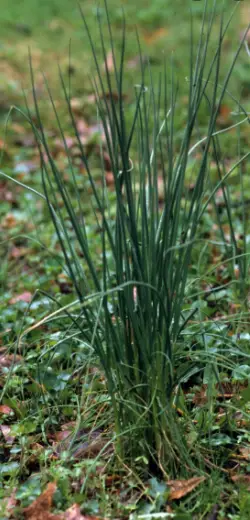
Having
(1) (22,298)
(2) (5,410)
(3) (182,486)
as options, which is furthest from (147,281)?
(1) (22,298)

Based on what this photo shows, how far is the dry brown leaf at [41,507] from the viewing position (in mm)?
1613

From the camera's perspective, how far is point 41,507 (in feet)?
5.34

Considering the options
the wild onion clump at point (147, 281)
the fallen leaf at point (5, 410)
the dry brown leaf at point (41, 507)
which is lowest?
the fallen leaf at point (5, 410)

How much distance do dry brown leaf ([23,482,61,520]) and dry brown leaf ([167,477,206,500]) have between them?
10.3 inches

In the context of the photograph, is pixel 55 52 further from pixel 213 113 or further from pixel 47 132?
pixel 213 113

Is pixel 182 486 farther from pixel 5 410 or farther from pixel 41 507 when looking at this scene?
pixel 5 410

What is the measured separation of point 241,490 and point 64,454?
0.41m

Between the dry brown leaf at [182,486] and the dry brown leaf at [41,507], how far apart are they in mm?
261

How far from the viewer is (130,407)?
163 centimetres

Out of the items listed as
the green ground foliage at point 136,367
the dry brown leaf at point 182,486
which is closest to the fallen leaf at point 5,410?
the green ground foliage at point 136,367

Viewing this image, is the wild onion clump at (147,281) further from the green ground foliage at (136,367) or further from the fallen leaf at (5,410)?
the fallen leaf at (5,410)

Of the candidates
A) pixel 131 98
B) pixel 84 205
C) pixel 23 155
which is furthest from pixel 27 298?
pixel 131 98

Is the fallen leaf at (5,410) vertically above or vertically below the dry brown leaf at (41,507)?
below

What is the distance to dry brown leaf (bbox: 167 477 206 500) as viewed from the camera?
1605 millimetres
